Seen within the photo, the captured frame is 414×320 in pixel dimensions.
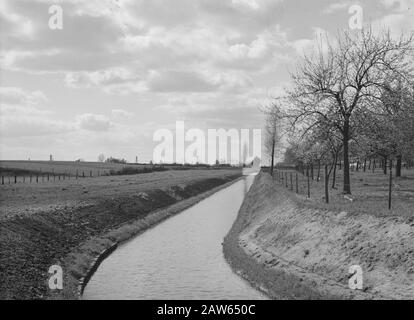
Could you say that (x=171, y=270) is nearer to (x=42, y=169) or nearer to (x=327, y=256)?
(x=327, y=256)

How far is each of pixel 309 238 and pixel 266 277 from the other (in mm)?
3719

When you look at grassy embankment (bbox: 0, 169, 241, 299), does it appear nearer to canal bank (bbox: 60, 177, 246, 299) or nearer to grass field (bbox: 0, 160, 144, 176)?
canal bank (bbox: 60, 177, 246, 299)

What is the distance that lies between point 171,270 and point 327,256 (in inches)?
320

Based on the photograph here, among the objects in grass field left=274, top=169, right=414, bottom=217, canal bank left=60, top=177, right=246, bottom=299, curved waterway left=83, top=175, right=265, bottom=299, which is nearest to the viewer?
curved waterway left=83, top=175, right=265, bottom=299

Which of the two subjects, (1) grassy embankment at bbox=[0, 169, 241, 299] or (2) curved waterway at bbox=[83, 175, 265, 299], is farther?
(2) curved waterway at bbox=[83, 175, 265, 299]

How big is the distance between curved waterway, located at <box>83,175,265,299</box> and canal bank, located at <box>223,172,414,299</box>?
1.11 meters

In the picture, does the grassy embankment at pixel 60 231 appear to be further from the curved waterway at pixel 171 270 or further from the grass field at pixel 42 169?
the grass field at pixel 42 169

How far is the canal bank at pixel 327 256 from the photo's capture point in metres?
19.0

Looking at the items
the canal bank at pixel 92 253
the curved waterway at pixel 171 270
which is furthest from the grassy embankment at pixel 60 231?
the curved waterway at pixel 171 270

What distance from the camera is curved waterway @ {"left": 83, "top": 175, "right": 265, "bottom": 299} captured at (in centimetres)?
2264

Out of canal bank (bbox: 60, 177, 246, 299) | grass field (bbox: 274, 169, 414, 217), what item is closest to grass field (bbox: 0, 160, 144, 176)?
canal bank (bbox: 60, 177, 246, 299)

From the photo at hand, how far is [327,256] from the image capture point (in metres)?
23.2
